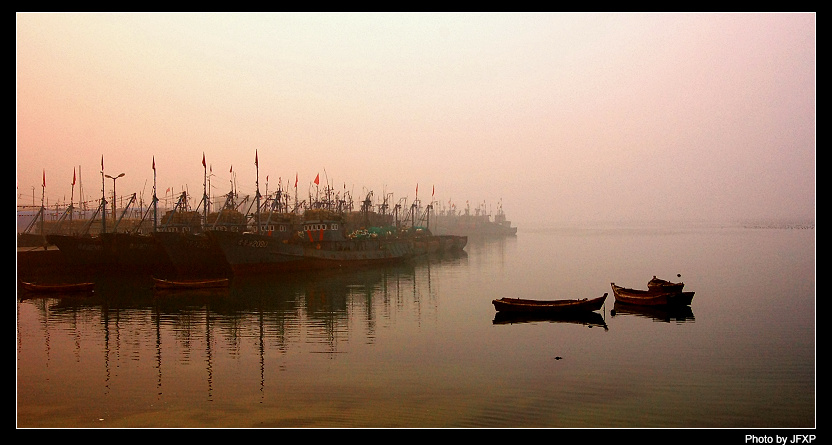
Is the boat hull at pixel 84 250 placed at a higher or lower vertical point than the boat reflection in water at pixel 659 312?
higher

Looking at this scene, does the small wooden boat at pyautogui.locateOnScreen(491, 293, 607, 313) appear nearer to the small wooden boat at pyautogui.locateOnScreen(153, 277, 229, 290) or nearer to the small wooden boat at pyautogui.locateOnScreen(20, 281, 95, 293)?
the small wooden boat at pyautogui.locateOnScreen(153, 277, 229, 290)

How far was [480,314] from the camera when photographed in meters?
44.5

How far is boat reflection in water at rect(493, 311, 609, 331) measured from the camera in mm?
39616

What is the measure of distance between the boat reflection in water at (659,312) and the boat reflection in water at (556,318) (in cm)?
262

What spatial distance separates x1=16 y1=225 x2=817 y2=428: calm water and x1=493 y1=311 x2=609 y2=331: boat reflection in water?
79 centimetres

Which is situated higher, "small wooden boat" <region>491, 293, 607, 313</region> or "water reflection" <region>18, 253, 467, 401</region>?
"small wooden boat" <region>491, 293, 607, 313</region>

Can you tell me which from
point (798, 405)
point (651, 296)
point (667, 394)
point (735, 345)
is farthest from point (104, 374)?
point (651, 296)

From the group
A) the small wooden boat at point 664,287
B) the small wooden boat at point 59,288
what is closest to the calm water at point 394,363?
the small wooden boat at point 59,288

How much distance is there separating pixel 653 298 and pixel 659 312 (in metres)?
1.02

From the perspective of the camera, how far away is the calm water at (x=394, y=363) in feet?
71.4

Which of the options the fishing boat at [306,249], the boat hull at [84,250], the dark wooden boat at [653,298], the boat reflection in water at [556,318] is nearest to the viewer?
the boat reflection in water at [556,318]

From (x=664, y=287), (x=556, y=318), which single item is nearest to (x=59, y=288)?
(x=556, y=318)

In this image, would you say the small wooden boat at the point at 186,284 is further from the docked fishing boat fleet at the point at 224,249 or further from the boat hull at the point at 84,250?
the boat hull at the point at 84,250

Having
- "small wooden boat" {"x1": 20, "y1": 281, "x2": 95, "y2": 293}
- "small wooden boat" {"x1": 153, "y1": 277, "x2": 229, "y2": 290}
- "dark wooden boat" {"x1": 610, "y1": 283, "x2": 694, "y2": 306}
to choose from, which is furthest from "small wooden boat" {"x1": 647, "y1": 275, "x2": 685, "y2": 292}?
"small wooden boat" {"x1": 20, "y1": 281, "x2": 95, "y2": 293}
